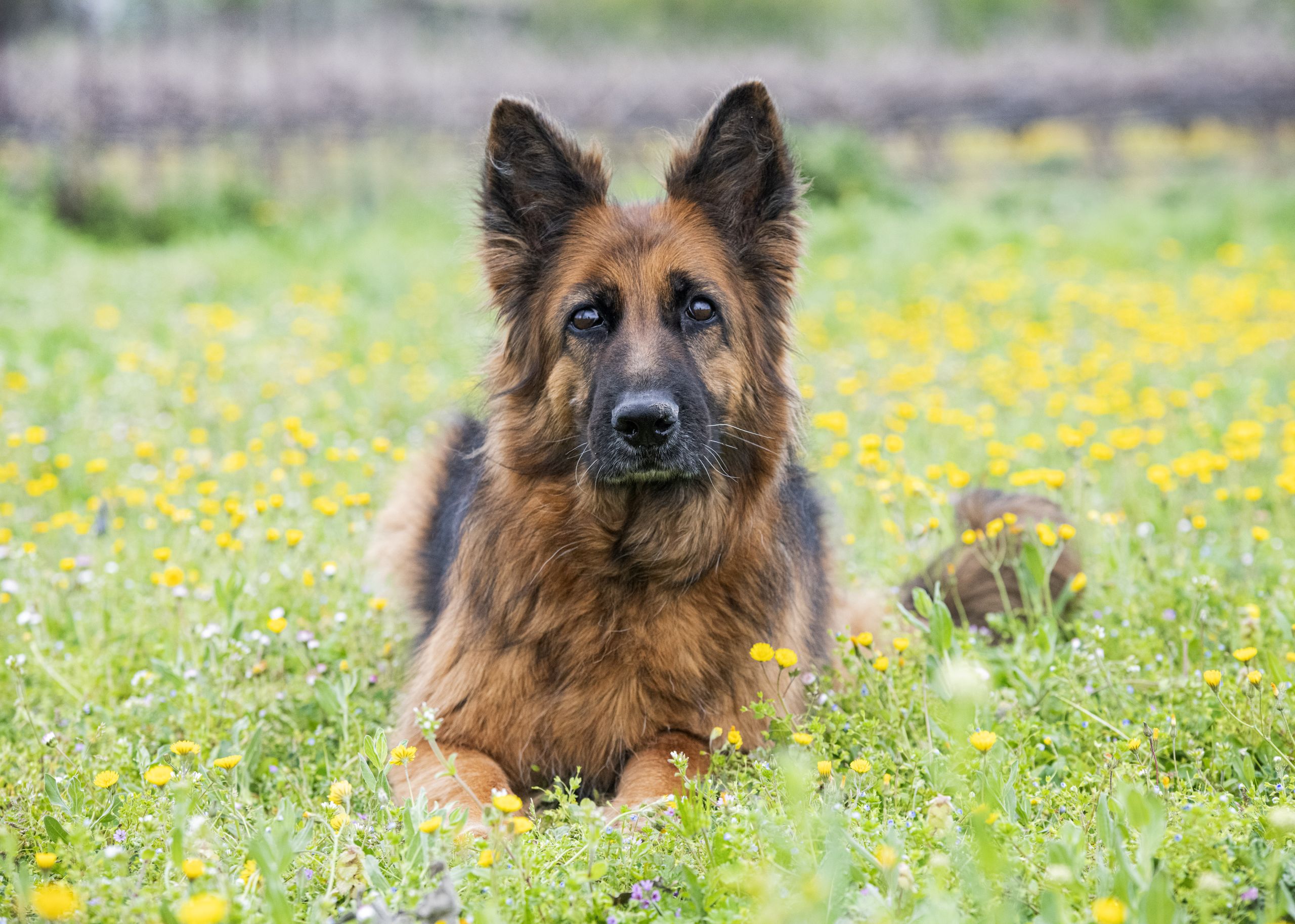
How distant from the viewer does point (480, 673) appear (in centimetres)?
322

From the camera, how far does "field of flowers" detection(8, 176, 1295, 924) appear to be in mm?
2189

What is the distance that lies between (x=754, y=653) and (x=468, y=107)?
14.3 metres

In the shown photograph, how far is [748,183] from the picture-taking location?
3559 mm

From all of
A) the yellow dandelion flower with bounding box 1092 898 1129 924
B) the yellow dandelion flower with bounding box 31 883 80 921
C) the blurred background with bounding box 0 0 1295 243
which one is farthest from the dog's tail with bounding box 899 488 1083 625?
the blurred background with bounding box 0 0 1295 243

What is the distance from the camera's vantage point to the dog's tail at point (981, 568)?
4047 mm

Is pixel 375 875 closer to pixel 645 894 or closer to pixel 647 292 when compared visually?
pixel 645 894

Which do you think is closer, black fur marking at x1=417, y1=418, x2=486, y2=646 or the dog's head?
the dog's head

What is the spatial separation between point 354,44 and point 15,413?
1255 cm

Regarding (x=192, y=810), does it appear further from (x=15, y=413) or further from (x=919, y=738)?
(x=15, y=413)

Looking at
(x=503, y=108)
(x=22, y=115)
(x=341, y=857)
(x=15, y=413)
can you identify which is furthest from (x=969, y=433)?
(x=22, y=115)

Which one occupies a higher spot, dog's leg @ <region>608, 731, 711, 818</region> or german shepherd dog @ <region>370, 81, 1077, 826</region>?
german shepherd dog @ <region>370, 81, 1077, 826</region>

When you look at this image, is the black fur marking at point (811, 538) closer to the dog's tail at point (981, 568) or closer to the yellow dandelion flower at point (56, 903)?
the dog's tail at point (981, 568)

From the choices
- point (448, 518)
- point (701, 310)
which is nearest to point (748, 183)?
point (701, 310)

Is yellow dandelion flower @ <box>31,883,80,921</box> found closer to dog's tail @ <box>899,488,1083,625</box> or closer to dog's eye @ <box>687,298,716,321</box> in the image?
dog's eye @ <box>687,298,716,321</box>
